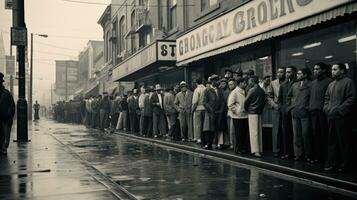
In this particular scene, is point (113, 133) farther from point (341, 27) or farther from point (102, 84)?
point (102, 84)

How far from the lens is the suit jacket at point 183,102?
15.3 m

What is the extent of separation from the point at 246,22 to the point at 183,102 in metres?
4.56

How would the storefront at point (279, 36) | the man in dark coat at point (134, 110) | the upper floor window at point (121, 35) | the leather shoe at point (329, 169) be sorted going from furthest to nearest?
the upper floor window at point (121, 35), the man in dark coat at point (134, 110), the storefront at point (279, 36), the leather shoe at point (329, 169)

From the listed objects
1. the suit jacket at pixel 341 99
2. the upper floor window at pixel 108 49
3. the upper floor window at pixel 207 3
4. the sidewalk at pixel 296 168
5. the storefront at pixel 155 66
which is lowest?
the sidewalk at pixel 296 168

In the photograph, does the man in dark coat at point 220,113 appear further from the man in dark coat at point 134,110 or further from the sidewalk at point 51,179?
the man in dark coat at point 134,110

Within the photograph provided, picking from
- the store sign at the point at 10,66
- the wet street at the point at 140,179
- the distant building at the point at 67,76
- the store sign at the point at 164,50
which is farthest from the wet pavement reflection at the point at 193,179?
the distant building at the point at 67,76

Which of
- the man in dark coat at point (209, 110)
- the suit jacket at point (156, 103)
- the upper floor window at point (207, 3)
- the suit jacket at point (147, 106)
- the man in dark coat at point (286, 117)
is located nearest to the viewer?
the man in dark coat at point (286, 117)

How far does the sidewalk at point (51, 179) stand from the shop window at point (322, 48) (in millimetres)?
5668

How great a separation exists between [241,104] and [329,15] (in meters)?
3.48

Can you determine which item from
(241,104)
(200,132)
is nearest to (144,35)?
(200,132)

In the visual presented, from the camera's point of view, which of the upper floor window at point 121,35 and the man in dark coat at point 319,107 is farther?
the upper floor window at point 121,35

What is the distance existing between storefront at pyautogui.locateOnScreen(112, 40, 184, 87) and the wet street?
261 inches

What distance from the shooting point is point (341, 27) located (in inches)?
394

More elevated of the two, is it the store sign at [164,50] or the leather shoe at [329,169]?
the store sign at [164,50]
